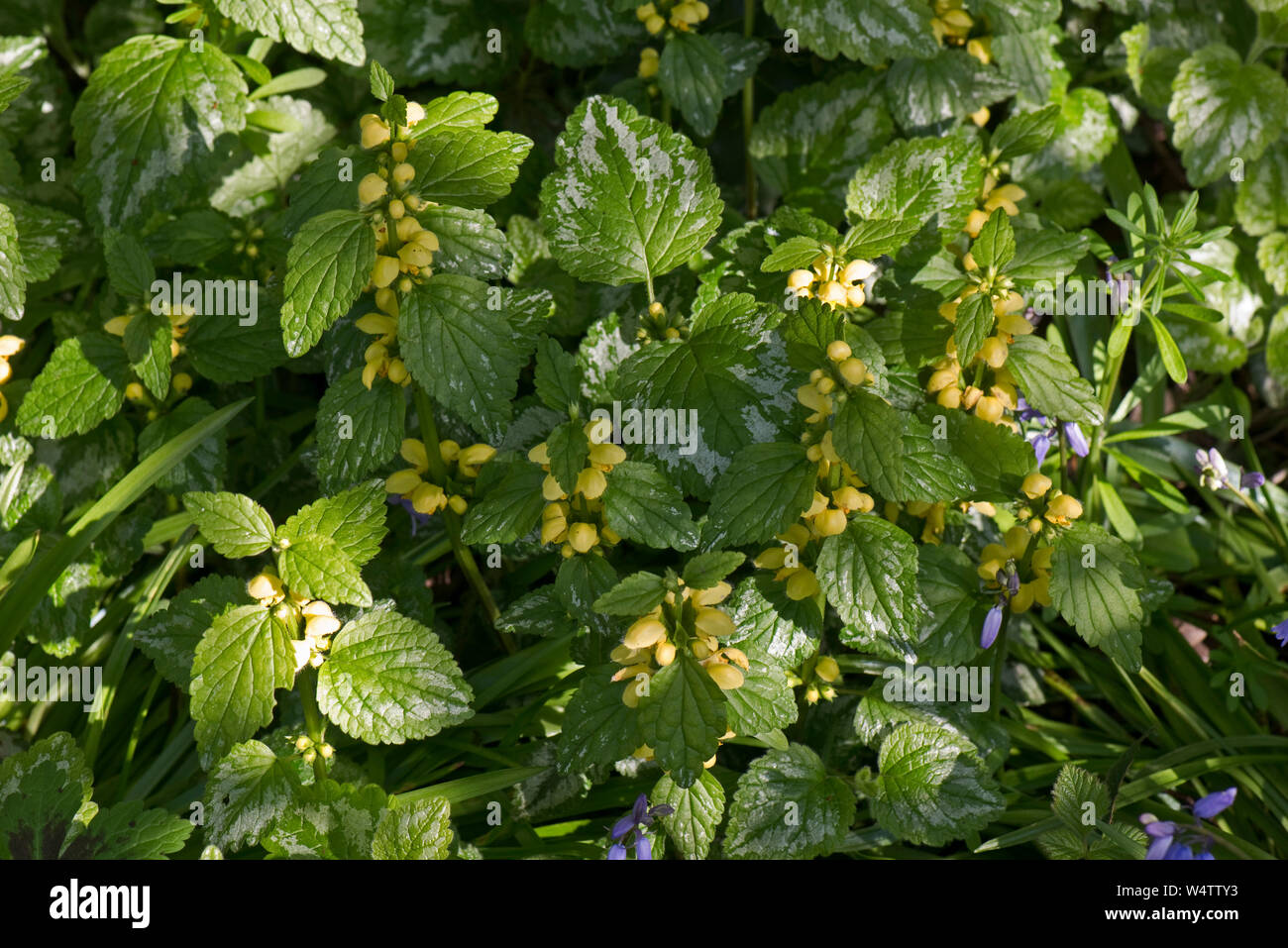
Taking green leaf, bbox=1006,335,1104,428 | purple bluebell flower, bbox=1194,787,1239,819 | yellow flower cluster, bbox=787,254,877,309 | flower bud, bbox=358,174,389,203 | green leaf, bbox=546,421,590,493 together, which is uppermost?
flower bud, bbox=358,174,389,203

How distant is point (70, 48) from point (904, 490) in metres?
2.73

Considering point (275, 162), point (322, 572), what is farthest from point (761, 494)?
point (275, 162)

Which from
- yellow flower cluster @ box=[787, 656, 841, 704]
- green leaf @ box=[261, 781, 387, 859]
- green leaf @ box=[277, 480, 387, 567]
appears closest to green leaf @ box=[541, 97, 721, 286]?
green leaf @ box=[277, 480, 387, 567]

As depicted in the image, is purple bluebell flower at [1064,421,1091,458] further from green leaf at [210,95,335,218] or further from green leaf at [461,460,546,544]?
green leaf at [210,95,335,218]

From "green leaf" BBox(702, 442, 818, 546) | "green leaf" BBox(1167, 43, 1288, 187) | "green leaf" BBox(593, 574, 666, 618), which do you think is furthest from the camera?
"green leaf" BBox(1167, 43, 1288, 187)

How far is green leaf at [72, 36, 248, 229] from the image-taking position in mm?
2326

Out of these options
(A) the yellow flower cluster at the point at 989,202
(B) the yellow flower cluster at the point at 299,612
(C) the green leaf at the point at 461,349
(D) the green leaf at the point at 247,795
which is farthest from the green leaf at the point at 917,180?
(D) the green leaf at the point at 247,795

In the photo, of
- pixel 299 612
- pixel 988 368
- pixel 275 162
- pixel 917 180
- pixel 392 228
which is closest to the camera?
pixel 392 228

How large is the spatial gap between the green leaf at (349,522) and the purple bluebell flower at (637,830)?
65cm

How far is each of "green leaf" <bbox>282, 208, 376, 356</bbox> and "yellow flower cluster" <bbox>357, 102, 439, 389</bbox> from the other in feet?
0.15

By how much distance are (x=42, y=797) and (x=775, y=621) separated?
1298 mm

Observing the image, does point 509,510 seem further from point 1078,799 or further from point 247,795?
point 1078,799

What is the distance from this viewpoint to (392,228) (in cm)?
179

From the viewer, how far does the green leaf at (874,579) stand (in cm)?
175
